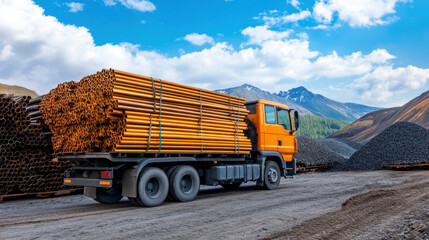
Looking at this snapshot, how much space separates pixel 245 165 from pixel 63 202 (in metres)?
6.08

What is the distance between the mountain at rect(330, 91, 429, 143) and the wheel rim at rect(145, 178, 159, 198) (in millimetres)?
80986

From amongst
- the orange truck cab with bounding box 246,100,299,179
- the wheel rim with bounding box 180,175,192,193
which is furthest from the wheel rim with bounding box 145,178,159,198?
the orange truck cab with bounding box 246,100,299,179

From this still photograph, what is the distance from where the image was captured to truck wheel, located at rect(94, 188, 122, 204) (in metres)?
9.62

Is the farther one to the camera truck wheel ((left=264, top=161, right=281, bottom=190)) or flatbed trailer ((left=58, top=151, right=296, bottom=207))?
truck wheel ((left=264, top=161, right=281, bottom=190))

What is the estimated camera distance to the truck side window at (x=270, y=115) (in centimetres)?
1251

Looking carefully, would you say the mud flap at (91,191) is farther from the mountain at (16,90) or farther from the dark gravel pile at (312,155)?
the mountain at (16,90)

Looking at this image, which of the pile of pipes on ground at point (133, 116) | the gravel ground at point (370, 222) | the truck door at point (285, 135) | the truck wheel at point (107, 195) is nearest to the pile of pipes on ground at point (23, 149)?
the pile of pipes on ground at point (133, 116)

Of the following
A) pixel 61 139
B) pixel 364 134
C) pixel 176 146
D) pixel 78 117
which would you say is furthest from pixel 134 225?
pixel 364 134

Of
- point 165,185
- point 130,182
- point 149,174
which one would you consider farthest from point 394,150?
point 130,182

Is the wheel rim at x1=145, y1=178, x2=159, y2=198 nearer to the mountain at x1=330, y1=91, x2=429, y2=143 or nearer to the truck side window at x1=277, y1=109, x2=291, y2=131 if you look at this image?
the truck side window at x1=277, y1=109, x2=291, y2=131

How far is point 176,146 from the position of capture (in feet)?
30.8

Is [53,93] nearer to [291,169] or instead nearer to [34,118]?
[34,118]

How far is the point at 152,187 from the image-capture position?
8.95 m

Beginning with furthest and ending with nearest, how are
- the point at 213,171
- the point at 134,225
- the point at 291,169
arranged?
the point at 291,169 < the point at 213,171 < the point at 134,225
